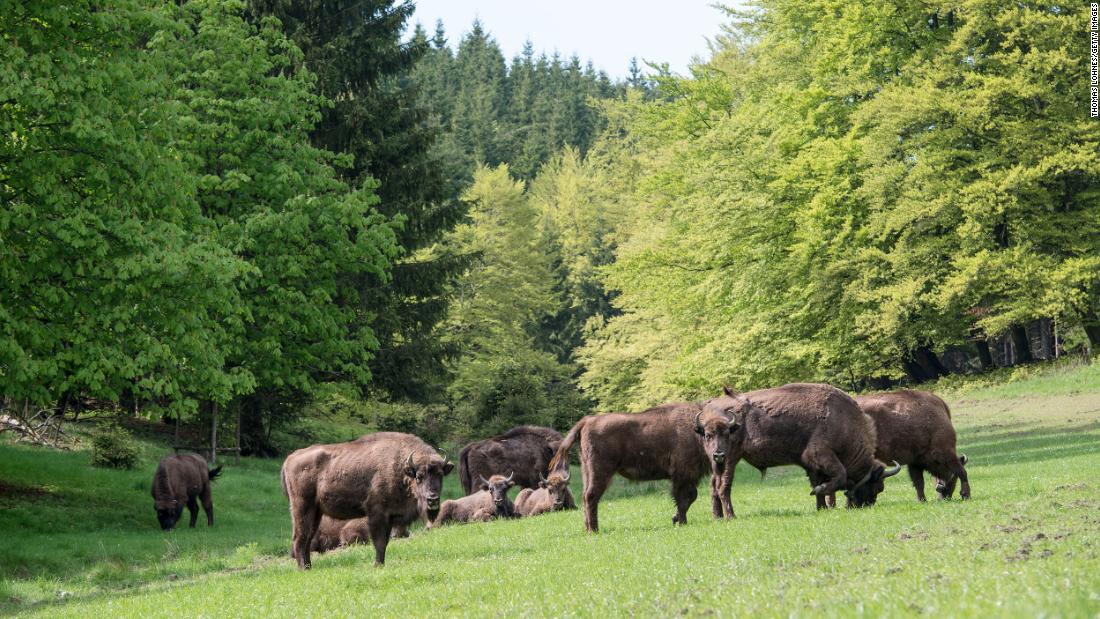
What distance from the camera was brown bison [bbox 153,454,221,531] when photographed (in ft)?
87.5

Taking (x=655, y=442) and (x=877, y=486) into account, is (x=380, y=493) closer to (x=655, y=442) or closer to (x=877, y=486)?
(x=655, y=442)

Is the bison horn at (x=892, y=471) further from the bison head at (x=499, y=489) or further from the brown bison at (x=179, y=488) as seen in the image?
the brown bison at (x=179, y=488)

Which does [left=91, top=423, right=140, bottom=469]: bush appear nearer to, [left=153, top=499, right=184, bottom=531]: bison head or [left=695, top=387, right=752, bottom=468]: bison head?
[left=153, top=499, right=184, bottom=531]: bison head

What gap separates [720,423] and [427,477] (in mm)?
5173

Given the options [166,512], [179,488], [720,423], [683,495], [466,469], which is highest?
[720,423]

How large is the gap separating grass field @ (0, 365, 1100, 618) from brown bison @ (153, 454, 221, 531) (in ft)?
2.11

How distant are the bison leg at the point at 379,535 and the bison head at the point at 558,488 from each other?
29.3 feet

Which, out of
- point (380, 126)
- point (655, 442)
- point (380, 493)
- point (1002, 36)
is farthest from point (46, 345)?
point (1002, 36)

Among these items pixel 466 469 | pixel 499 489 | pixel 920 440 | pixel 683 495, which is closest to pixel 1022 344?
pixel 466 469

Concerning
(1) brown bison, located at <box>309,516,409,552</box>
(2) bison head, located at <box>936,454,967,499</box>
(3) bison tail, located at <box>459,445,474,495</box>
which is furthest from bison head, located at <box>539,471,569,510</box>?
(2) bison head, located at <box>936,454,967,499</box>

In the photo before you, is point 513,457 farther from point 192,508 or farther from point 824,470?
point 824,470

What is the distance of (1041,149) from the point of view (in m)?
36.5

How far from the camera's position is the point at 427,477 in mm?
16172

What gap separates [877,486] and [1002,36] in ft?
89.1
